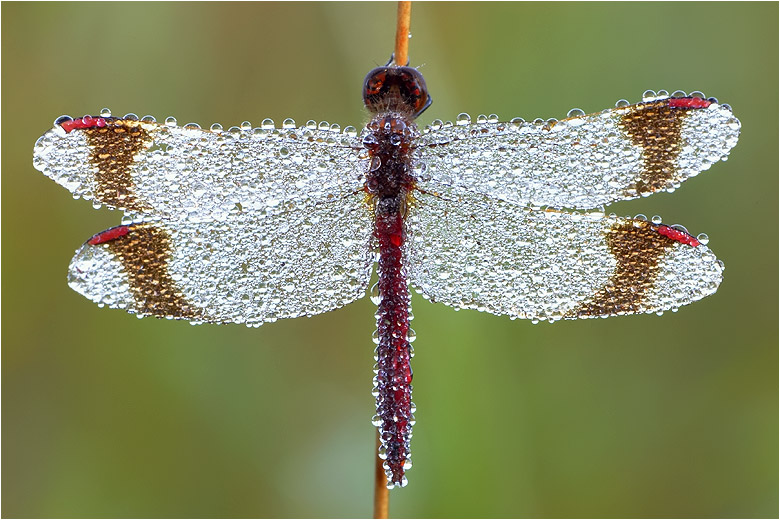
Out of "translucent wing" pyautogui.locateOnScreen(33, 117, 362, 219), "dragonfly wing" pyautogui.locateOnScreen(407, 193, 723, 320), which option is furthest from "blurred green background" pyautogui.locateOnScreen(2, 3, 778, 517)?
"translucent wing" pyautogui.locateOnScreen(33, 117, 362, 219)

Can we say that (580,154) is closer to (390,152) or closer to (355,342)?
(390,152)

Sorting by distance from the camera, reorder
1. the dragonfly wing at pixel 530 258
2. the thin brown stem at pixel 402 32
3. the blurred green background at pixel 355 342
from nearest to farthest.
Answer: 1. the thin brown stem at pixel 402 32
2. the dragonfly wing at pixel 530 258
3. the blurred green background at pixel 355 342

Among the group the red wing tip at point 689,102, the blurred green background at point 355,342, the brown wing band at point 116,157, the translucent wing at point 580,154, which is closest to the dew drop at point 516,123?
the translucent wing at point 580,154

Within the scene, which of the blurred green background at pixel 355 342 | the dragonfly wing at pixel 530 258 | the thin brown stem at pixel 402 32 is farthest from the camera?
the blurred green background at pixel 355 342

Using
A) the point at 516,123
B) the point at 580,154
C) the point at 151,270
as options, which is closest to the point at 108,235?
the point at 151,270

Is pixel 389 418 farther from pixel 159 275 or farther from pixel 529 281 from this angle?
pixel 159 275

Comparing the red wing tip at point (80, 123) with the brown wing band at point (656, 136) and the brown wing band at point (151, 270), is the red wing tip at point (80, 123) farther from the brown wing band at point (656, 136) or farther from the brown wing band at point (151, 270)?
the brown wing band at point (656, 136)

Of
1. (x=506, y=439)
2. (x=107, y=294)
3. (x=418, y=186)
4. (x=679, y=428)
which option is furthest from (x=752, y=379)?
(x=107, y=294)
